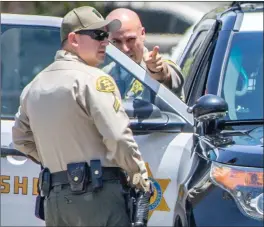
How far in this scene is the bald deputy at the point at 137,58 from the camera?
16.8ft

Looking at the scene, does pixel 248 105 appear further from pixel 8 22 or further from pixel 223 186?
pixel 8 22

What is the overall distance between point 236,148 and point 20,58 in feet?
16.0

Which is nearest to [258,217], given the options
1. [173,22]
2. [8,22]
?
[8,22]

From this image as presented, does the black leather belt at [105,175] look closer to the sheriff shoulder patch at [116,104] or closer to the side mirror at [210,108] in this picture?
the sheriff shoulder patch at [116,104]

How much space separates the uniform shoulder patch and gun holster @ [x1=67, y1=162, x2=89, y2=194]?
13.8 inches

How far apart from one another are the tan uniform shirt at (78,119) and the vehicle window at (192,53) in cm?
176

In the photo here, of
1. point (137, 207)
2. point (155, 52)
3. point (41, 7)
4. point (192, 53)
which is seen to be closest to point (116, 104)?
point (137, 207)

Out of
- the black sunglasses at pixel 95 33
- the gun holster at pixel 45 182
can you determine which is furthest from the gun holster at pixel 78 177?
the black sunglasses at pixel 95 33

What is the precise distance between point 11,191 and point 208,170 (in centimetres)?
131

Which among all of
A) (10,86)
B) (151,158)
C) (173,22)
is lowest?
(173,22)

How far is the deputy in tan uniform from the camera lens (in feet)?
→ 13.8

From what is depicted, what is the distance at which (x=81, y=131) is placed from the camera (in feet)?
14.0

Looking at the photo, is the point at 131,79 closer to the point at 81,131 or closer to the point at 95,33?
the point at 95,33

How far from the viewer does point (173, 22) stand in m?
14.8
